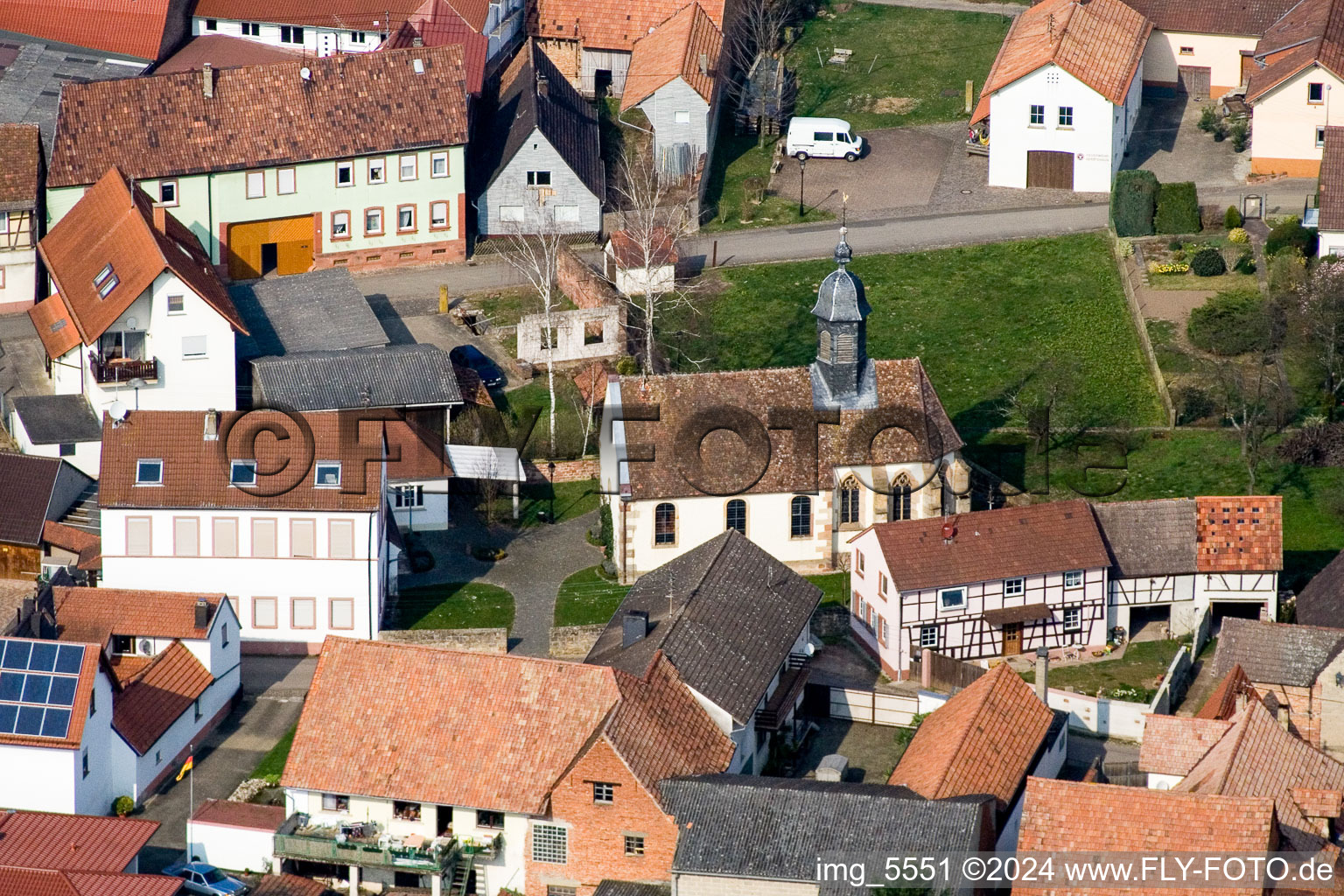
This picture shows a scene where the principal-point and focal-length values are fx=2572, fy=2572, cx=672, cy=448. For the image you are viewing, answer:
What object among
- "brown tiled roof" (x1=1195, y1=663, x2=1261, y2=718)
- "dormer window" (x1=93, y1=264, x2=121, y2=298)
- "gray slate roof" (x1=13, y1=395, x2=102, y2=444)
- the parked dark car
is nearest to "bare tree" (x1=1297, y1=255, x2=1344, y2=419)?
"brown tiled roof" (x1=1195, y1=663, x2=1261, y2=718)

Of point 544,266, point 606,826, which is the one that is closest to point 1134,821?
point 606,826

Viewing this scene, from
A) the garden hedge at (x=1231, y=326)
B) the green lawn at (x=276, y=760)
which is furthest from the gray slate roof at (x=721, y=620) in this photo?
the garden hedge at (x=1231, y=326)

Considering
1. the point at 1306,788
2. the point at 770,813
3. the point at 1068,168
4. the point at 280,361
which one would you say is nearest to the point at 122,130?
the point at 280,361

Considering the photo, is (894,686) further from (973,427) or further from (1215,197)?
(1215,197)

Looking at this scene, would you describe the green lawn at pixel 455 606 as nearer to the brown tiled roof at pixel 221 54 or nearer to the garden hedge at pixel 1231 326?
the garden hedge at pixel 1231 326

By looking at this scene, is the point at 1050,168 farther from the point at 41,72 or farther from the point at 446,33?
the point at 41,72

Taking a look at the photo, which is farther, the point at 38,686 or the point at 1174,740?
the point at 38,686

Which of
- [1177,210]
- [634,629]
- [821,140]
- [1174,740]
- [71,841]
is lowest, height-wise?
[71,841]
